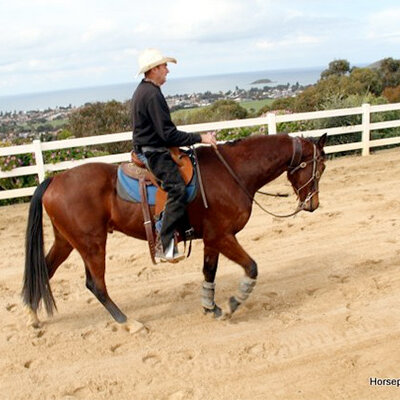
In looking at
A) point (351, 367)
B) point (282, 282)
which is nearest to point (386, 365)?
point (351, 367)

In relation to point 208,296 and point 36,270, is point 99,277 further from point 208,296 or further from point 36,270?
point 208,296

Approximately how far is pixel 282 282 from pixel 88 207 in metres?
2.55

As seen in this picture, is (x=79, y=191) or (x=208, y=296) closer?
(x=79, y=191)

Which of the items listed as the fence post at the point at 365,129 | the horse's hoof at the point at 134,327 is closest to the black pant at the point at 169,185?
the horse's hoof at the point at 134,327

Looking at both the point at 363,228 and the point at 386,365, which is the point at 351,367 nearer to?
the point at 386,365

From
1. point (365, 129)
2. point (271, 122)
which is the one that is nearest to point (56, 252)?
point (271, 122)

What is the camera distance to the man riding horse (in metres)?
4.25

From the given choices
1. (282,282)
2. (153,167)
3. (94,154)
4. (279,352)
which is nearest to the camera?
(279,352)

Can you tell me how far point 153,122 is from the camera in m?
4.25

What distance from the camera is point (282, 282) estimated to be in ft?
18.4

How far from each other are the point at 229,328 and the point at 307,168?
188cm

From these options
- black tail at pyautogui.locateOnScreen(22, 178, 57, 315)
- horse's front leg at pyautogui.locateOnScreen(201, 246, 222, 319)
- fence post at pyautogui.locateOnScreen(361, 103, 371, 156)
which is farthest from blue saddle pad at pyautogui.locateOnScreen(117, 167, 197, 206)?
fence post at pyautogui.locateOnScreen(361, 103, 371, 156)

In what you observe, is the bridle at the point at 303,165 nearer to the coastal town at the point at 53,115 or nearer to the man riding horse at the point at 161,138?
the man riding horse at the point at 161,138

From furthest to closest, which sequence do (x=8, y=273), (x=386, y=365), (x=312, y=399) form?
(x=8, y=273) < (x=386, y=365) < (x=312, y=399)
